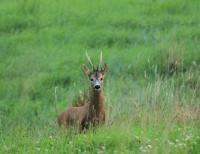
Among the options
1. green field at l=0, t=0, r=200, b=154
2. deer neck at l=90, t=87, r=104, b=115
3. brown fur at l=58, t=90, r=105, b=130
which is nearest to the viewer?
green field at l=0, t=0, r=200, b=154

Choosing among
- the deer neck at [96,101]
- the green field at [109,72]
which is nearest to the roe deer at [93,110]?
the deer neck at [96,101]

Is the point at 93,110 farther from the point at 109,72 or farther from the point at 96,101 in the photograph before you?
the point at 109,72

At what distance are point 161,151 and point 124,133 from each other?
1270 mm

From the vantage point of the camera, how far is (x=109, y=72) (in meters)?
18.7

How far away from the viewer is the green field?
37.4 ft

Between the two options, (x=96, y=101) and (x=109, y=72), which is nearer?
(x=96, y=101)

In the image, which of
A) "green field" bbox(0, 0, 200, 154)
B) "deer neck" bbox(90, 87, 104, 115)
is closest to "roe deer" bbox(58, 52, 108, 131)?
"deer neck" bbox(90, 87, 104, 115)

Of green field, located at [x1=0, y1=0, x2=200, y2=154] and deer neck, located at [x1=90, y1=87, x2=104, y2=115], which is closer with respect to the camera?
green field, located at [x1=0, y1=0, x2=200, y2=154]

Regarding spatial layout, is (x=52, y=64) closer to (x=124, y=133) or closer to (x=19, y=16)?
(x=19, y=16)

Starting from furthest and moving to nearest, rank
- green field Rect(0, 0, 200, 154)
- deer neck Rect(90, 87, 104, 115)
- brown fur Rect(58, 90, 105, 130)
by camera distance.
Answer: deer neck Rect(90, 87, 104, 115) < brown fur Rect(58, 90, 105, 130) < green field Rect(0, 0, 200, 154)

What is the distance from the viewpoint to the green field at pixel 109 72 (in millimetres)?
11406

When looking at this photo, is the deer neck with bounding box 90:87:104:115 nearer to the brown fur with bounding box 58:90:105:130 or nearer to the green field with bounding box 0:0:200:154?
the brown fur with bounding box 58:90:105:130

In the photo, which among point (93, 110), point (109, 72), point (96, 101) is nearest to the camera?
point (93, 110)

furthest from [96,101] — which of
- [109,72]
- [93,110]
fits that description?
[109,72]
